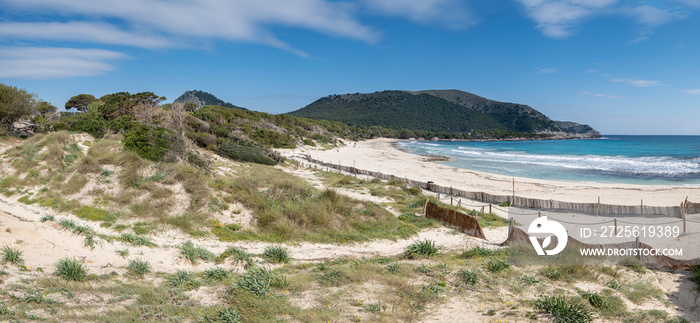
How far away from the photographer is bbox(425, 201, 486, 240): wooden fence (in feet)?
42.0

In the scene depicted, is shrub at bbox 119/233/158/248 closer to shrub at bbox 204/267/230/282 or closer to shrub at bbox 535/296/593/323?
shrub at bbox 204/267/230/282

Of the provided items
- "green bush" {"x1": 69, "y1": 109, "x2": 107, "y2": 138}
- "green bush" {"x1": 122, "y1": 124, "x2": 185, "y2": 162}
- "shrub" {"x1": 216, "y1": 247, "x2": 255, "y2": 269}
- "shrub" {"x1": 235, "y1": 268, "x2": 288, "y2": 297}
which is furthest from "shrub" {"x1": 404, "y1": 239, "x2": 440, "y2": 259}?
"green bush" {"x1": 69, "y1": 109, "x2": 107, "y2": 138}

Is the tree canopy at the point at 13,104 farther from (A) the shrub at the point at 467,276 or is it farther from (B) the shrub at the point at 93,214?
(A) the shrub at the point at 467,276

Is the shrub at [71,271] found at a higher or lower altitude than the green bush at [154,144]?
lower

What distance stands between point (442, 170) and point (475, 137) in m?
113

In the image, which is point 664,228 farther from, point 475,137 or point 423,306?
point 475,137

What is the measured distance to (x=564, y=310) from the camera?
222 inches

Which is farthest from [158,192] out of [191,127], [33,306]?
[191,127]

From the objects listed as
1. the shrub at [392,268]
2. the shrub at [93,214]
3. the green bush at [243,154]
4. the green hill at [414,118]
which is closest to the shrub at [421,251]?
the shrub at [392,268]

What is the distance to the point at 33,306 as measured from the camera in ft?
18.0

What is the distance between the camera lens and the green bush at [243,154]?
3375 centimetres

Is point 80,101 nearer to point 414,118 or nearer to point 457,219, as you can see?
point 457,219

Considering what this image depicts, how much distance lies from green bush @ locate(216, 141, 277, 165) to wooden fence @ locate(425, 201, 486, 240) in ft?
74.7

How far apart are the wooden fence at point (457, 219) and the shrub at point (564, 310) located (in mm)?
6664
